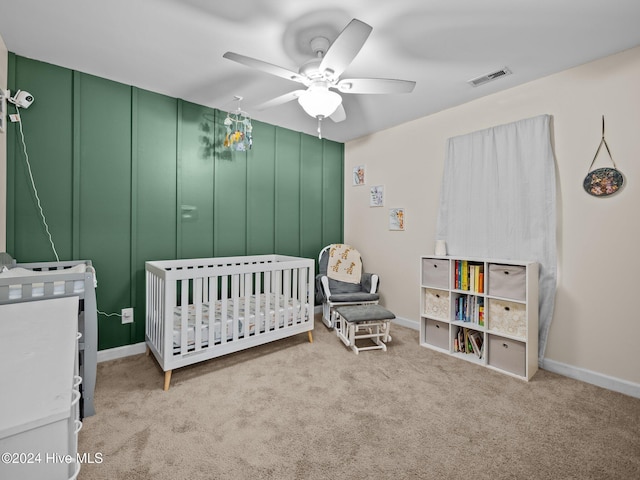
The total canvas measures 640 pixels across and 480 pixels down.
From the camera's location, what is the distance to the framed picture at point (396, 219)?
11.7 ft

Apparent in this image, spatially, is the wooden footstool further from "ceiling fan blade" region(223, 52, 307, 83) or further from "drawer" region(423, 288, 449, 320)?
"ceiling fan blade" region(223, 52, 307, 83)

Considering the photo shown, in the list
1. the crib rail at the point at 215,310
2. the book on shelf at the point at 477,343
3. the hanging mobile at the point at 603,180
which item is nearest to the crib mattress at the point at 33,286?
Result: the crib rail at the point at 215,310

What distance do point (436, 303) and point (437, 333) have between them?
280mm

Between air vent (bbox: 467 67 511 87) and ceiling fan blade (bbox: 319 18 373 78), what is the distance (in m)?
1.43

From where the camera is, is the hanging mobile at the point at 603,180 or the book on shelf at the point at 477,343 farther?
the book on shelf at the point at 477,343

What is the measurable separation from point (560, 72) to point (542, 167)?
0.73 m

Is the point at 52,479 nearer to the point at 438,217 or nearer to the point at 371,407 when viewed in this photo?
the point at 371,407

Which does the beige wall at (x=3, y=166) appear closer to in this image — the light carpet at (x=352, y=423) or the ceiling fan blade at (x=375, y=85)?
the light carpet at (x=352, y=423)

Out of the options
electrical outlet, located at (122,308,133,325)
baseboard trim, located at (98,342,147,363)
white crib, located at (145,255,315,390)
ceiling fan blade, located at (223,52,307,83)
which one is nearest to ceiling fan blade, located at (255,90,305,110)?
ceiling fan blade, located at (223,52,307,83)

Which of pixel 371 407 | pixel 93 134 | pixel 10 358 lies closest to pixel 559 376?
pixel 371 407

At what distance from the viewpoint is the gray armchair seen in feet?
10.7

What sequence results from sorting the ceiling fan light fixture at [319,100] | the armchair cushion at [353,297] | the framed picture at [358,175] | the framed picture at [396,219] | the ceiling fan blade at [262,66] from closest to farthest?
the ceiling fan blade at [262,66]
the ceiling fan light fixture at [319,100]
the armchair cushion at [353,297]
the framed picture at [396,219]
the framed picture at [358,175]

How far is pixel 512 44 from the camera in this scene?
2031 millimetres

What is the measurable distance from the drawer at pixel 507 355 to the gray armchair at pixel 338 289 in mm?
1170
